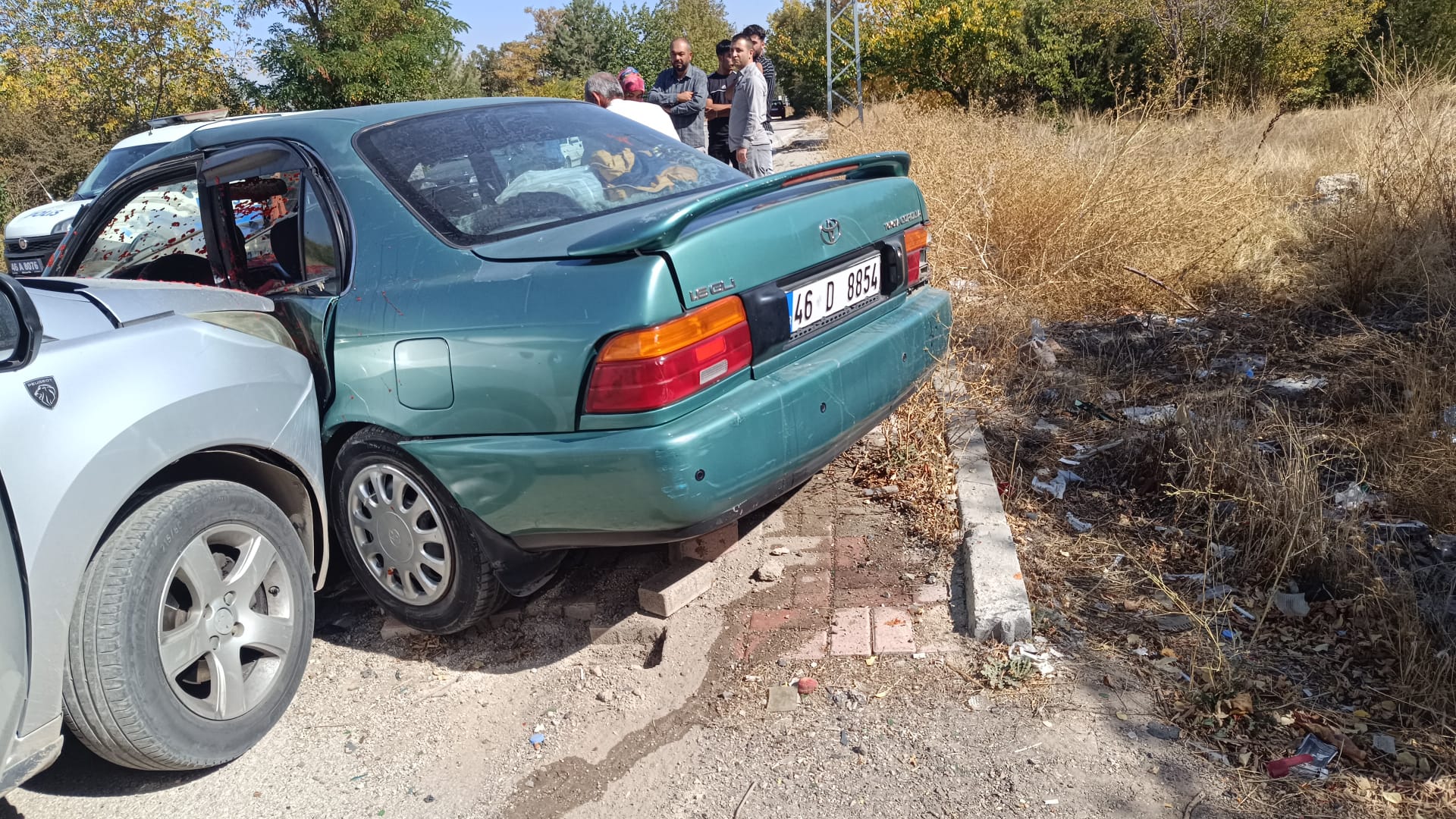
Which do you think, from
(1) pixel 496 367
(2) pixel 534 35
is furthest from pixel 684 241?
(2) pixel 534 35

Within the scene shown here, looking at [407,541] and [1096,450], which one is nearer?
[407,541]

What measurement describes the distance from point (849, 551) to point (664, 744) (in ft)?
3.64

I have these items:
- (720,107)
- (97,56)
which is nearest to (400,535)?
(720,107)

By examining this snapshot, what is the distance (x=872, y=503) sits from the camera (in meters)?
3.85

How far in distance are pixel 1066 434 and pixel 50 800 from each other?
3.92 metres

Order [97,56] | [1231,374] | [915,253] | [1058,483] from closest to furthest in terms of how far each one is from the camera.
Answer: [915,253]
[1058,483]
[1231,374]
[97,56]

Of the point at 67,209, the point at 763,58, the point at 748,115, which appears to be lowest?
the point at 67,209

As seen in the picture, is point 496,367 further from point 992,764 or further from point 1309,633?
point 1309,633

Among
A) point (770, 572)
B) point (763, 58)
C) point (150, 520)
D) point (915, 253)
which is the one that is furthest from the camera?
point (763, 58)

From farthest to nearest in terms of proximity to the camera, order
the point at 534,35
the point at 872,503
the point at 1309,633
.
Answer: the point at 534,35 < the point at 872,503 < the point at 1309,633

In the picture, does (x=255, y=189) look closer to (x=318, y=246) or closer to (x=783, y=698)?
(x=318, y=246)

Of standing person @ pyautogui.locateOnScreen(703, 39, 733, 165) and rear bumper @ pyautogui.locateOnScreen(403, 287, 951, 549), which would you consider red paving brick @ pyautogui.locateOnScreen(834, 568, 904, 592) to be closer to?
rear bumper @ pyautogui.locateOnScreen(403, 287, 951, 549)

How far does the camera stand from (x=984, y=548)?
3.22 metres

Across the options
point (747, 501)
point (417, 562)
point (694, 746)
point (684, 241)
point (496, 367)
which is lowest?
point (694, 746)
